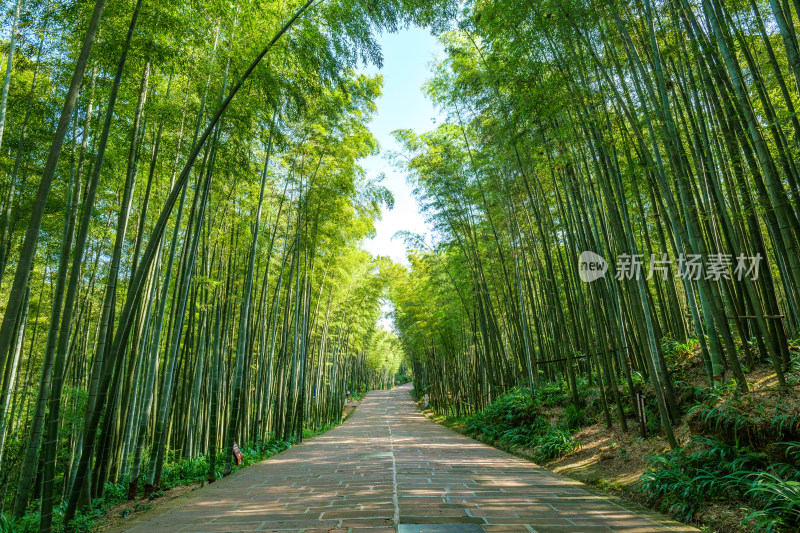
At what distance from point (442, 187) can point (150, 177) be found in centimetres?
580

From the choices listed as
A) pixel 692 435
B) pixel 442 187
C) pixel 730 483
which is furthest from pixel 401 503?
pixel 442 187

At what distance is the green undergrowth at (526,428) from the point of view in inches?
203

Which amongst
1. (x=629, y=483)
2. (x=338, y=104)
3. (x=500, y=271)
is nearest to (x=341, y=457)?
(x=629, y=483)

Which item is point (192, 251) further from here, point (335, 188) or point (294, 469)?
point (335, 188)

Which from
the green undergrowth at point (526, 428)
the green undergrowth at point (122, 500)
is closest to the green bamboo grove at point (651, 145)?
the green undergrowth at point (526, 428)

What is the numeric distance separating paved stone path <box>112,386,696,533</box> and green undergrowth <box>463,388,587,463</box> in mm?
565

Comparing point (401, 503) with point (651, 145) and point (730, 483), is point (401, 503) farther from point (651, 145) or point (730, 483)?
point (651, 145)

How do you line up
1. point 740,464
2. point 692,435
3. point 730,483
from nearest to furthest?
point 730,483
point 740,464
point 692,435

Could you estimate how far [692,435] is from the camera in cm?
330

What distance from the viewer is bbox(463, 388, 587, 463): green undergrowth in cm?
516

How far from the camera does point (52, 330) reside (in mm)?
2850

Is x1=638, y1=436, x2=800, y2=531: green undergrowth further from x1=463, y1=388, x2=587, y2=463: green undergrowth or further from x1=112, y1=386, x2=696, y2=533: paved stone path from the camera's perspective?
x1=463, y1=388, x2=587, y2=463: green undergrowth

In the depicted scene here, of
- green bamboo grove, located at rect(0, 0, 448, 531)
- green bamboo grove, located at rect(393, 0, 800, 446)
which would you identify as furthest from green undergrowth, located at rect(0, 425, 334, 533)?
green bamboo grove, located at rect(393, 0, 800, 446)

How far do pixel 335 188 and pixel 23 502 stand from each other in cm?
598
